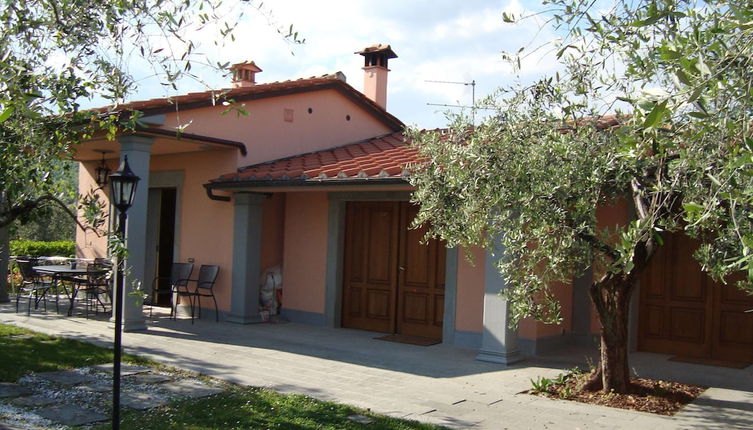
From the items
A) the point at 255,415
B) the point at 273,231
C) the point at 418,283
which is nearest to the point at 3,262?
the point at 273,231

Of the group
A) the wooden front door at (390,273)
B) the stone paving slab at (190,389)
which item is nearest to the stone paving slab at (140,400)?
the stone paving slab at (190,389)

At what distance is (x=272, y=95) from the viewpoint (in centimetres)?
1302

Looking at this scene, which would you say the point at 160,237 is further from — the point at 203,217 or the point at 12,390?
the point at 12,390

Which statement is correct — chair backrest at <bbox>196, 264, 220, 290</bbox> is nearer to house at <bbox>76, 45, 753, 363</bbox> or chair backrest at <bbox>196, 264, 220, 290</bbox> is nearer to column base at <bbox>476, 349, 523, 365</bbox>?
house at <bbox>76, 45, 753, 363</bbox>

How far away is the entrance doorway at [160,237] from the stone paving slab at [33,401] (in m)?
7.49

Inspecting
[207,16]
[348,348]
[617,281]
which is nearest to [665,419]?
[617,281]

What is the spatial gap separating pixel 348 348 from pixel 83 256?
328 inches

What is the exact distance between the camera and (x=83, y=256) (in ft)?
51.3

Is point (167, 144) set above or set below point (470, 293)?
above

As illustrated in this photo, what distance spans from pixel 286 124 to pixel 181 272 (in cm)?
338

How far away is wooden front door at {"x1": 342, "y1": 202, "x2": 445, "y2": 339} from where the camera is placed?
10914 mm

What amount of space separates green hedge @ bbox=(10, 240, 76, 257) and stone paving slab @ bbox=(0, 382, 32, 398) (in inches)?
535

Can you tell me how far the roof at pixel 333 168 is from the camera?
32.8ft

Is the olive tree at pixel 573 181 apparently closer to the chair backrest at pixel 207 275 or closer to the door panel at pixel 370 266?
the door panel at pixel 370 266
